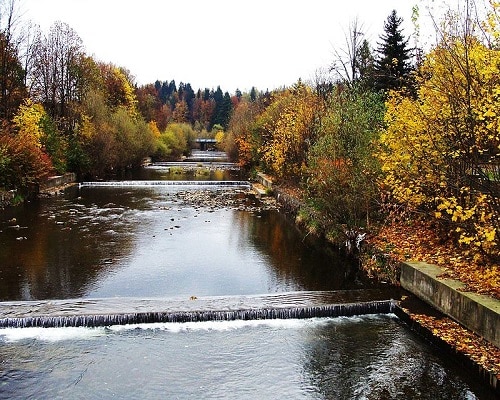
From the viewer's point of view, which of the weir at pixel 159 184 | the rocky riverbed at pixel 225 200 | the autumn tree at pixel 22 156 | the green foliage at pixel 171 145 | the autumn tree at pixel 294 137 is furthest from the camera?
the green foliage at pixel 171 145

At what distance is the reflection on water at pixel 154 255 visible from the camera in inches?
486

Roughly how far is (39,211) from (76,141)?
1670 cm

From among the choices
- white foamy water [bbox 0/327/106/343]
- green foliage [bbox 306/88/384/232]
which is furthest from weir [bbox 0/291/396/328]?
green foliage [bbox 306/88/384/232]

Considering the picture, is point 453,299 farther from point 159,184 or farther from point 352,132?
point 159,184

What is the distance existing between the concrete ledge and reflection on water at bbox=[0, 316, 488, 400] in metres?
0.91

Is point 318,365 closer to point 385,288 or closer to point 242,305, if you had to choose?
point 242,305

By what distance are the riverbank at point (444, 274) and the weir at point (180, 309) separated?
1.09 metres

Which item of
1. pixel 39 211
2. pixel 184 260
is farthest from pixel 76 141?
pixel 184 260

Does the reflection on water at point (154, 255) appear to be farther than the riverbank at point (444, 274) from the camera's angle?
Yes

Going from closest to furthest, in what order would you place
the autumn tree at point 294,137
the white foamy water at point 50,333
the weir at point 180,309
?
the white foamy water at point 50,333, the weir at point 180,309, the autumn tree at point 294,137

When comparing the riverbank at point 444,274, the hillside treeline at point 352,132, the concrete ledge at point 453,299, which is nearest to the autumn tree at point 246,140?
the hillside treeline at point 352,132

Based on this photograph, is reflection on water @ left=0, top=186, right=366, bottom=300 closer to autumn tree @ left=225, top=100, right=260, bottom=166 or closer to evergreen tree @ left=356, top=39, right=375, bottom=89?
evergreen tree @ left=356, top=39, right=375, bottom=89

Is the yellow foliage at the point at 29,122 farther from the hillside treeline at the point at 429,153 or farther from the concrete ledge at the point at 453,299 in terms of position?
the concrete ledge at the point at 453,299

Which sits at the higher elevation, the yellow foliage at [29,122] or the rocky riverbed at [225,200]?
the yellow foliage at [29,122]
